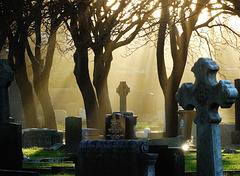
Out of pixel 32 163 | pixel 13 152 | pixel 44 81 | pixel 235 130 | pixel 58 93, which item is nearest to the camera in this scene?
pixel 13 152

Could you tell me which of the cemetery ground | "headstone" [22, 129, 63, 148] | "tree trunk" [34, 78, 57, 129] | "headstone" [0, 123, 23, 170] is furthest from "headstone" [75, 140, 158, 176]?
"tree trunk" [34, 78, 57, 129]

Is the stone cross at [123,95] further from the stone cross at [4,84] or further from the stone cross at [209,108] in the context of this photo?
the stone cross at [209,108]

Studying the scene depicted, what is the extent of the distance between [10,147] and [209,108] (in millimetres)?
3206

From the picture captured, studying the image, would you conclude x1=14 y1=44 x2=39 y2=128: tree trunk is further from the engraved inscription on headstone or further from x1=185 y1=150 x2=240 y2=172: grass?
x1=185 y1=150 x2=240 y2=172: grass

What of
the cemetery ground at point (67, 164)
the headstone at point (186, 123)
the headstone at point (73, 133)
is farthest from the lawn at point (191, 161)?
the headstone at point (186, 123)

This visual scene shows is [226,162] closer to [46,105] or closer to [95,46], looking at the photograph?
[95,46]

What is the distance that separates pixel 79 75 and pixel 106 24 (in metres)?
2.25

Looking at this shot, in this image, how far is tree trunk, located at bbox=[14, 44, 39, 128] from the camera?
20859mm

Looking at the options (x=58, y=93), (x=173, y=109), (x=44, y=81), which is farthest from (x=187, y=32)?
(x=58, y=93)

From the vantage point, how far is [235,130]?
2017 cm

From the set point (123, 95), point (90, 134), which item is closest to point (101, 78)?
point (90, 134)

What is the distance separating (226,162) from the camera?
12.2 m

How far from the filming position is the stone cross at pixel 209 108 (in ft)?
24.3

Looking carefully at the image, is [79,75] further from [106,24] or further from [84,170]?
[84,170]
